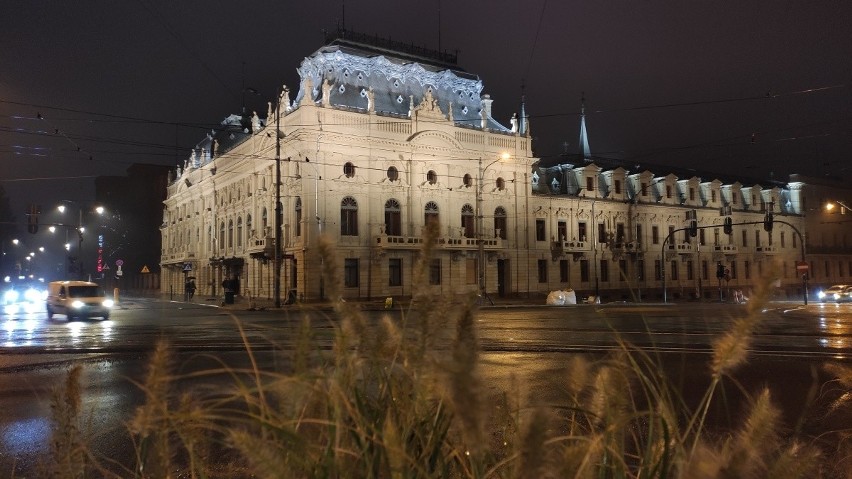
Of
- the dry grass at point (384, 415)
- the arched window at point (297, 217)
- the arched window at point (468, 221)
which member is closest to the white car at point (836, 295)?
the arched window at point (468, 221)

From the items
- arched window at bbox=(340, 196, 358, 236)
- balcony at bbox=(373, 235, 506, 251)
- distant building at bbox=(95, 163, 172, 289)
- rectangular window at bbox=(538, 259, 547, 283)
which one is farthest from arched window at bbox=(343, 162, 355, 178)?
distant building at bbox=(95, 163, 172, 289)

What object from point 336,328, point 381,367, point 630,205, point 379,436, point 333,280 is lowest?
point 379,436

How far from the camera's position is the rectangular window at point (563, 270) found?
5116cm

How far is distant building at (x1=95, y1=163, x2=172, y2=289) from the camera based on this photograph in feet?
276

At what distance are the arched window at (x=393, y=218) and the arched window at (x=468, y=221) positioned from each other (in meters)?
5.68

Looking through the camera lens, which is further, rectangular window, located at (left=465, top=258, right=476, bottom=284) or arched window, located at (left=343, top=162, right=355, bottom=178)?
rectangular window, located at (left=465, top=258, right=476, bottom=284)

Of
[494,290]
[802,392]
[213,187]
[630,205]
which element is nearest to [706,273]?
[630,205]

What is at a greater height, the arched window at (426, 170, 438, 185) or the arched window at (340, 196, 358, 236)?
the arched window at (426, 170, 438, 185)

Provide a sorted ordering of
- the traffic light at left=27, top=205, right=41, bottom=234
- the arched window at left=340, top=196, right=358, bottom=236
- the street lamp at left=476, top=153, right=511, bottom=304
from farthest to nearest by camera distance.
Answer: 1. the arched window at left=340, top=196, right=358, bottom=236
2. the traffic light at left=27, top=205, right=41, bottom=234
3. the street lamp at left=476, top=153, right=511, bottom=304

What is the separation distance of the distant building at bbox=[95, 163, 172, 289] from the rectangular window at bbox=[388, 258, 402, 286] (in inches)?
2052

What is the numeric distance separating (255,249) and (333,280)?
144 feet

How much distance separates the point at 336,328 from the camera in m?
2.11

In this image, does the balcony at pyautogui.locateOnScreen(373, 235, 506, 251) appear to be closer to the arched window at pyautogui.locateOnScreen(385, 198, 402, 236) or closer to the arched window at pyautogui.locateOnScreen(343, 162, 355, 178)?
the arched window at pyautogui.locateOnScreen(385, 198, 402, 236)

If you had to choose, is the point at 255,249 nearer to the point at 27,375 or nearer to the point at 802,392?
the point at 27,375
